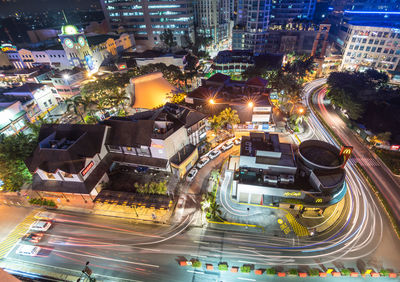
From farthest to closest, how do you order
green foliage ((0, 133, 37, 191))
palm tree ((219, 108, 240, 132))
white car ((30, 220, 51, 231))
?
palm tree ((219, 108, 240, 132)) → green foliage ((0, 133, 37, 191)) → white car ((30, 220, 51, 231))

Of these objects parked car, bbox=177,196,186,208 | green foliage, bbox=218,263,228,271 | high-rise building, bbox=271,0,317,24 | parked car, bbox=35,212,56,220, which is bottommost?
green foliage, bbox=218,263,228,271

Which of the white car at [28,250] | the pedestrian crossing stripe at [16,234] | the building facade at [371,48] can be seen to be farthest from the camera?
the building facade at [371,48]

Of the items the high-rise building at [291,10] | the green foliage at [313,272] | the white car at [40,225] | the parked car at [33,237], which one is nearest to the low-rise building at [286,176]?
the green foliage at [313,272]

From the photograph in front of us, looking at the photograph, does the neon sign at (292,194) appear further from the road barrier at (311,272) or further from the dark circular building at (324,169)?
the road barrier at (311,272)

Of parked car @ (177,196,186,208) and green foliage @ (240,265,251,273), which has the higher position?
parked car @ (177,196,186,208)

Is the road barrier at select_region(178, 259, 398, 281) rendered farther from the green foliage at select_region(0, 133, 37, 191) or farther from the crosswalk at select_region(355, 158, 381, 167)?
the green foliage at select_region(0, 133, 37, 191)

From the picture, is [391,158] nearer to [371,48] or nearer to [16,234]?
[371,48]

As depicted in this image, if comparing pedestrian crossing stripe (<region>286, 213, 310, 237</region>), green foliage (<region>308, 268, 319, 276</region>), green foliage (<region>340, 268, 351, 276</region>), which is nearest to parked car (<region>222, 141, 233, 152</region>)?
pedestrian crossing stripe (<region>286, 213, 310, 237</region>)

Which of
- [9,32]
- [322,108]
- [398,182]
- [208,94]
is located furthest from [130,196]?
[9,32]
